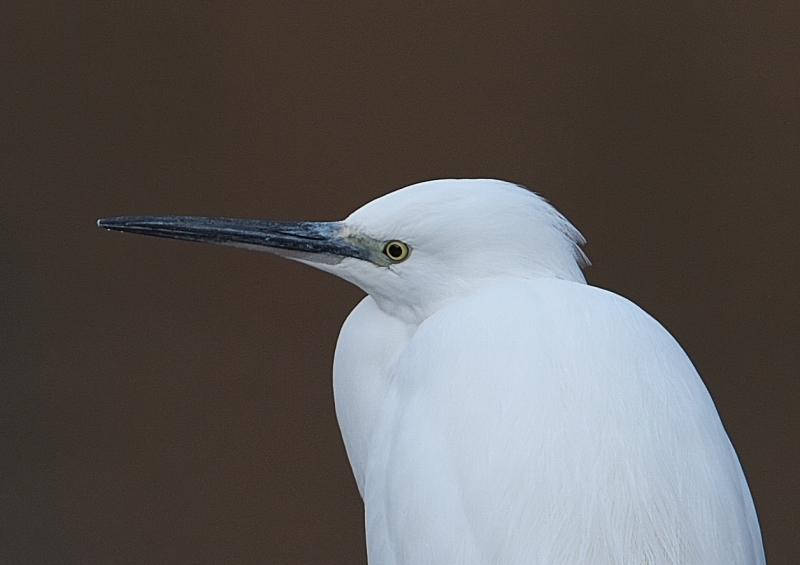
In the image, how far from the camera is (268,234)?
34.9 inches

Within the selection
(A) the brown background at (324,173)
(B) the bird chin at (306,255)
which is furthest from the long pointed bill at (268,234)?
(A) the brown background at (324,173)

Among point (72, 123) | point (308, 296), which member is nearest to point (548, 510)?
point (308, 296)

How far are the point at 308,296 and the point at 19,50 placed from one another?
71cm

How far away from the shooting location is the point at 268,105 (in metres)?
1.83

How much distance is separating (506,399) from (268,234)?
288mm

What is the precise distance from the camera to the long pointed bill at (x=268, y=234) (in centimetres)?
88

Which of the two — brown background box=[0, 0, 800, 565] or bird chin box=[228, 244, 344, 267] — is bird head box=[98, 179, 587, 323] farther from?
brown background box=[0, 0, 800, 565]

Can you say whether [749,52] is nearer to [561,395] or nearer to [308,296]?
[308,296]

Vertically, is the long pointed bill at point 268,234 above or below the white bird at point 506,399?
above

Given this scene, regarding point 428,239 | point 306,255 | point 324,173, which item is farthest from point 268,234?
point 324,173

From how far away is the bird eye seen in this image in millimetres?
856

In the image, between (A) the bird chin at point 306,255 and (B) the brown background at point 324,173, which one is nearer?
(A) the bird chin at point 306,255

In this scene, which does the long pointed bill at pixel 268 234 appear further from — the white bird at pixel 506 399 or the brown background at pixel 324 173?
the brown background at pixel 324 173

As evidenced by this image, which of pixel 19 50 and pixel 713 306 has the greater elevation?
pixel 19 50
